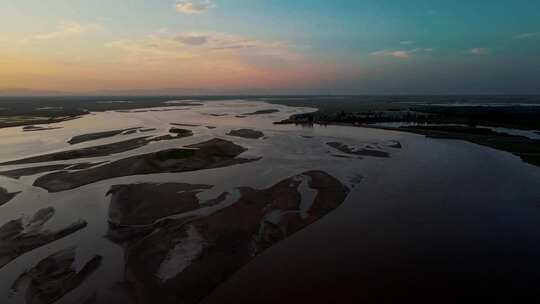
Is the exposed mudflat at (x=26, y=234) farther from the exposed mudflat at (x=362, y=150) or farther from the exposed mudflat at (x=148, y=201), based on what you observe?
the exposed mudflat at (x=362, y=150)

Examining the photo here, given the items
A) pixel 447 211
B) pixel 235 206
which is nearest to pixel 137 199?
pixel 235 206

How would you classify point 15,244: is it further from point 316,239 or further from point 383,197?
point 383,197

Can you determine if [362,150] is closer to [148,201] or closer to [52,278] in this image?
[148,201]

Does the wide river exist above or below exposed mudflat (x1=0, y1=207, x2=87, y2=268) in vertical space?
below

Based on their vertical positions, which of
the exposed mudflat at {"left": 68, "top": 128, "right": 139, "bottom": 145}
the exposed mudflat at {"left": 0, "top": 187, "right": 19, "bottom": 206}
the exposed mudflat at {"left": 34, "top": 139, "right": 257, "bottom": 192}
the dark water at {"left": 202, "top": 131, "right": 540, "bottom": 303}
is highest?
the exposed mudflat at {"left": 68, "top": 128, "right": 139, "bottom": 145}

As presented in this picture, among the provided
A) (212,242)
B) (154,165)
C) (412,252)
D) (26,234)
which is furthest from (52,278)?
(154,165)

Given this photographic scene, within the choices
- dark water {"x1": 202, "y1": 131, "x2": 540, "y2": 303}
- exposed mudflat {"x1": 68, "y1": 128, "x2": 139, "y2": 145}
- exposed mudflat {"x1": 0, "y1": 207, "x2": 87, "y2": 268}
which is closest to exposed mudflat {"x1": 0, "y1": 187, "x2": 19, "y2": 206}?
exposed mudflat {"x1": 0, "y1": 207, "x2": 87, "y2": 268}

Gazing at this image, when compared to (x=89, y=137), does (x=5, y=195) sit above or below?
below

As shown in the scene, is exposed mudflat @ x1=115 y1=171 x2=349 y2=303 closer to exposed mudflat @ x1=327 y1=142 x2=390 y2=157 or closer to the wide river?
the wide river
